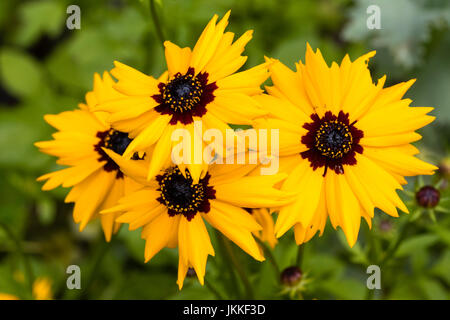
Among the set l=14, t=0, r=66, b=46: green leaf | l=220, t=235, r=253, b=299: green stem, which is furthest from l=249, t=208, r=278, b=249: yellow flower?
l=14, t=0, r=66, b=46: green leaf

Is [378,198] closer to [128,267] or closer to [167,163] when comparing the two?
[167,163]

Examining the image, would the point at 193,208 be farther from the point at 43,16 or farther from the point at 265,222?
the point at 43,16

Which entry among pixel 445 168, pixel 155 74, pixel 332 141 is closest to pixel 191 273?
pixel 332 141

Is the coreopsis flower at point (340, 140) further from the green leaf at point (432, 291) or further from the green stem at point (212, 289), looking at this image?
the green leaf at point (432, 291)

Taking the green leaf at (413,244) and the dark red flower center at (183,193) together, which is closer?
the dark red flower center at (183,193)

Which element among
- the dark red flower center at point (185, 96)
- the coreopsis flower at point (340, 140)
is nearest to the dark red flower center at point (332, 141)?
the coreopsis flower at point (340, 140)

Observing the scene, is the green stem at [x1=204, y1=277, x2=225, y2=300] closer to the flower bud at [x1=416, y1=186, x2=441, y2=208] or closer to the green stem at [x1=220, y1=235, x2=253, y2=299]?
the green stem at [x1=220, y1=235, x2=253, y2=299]
